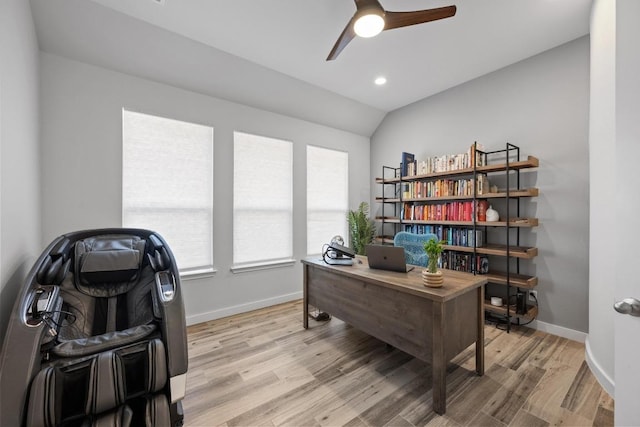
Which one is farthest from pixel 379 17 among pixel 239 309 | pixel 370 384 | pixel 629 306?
pixel 239 309

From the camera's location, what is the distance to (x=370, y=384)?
75.0 inches

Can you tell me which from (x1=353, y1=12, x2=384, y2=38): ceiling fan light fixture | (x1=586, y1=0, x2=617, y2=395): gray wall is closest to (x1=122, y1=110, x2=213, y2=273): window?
(x1=353, y1=12, x2=384, y2=38): ceiling fan light fixture

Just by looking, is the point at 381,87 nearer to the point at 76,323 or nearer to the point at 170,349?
the point at 170,349

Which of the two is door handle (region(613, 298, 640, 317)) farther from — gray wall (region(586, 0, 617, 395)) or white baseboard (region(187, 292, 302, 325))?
white baseboard (region(187, 292, 302, 325))

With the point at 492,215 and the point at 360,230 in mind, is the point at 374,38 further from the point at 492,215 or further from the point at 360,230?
the point at 360,230

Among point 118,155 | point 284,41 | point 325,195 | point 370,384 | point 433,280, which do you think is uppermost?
point 284,41

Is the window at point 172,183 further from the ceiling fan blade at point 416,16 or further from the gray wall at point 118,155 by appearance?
the ceiling fan blade at point 416,16

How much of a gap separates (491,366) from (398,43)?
10.2 feet

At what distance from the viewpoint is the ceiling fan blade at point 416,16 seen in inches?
64.5

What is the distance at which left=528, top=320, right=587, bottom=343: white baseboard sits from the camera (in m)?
2.52

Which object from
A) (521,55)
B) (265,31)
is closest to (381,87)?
(521,55)

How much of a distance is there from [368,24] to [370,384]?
2557 mm

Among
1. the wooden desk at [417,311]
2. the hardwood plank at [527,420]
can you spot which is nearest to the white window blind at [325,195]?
the wooden desk at [417,311]

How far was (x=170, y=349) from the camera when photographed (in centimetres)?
136
